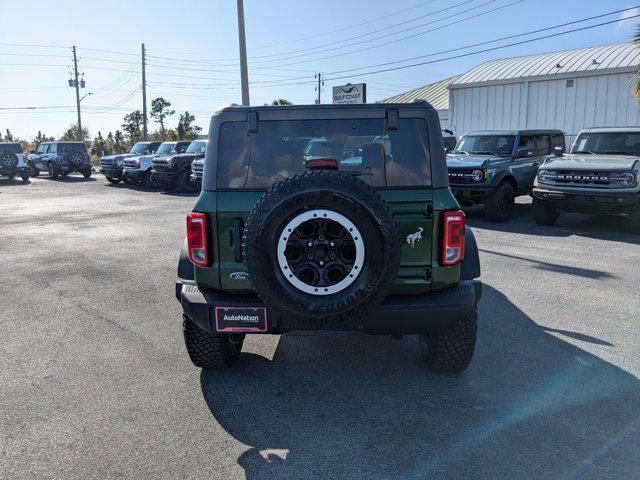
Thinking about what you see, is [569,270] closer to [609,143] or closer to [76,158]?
[609,143]

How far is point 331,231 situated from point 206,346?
1483 mm

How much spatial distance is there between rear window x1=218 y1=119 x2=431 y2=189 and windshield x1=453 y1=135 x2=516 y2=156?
29.8 ft

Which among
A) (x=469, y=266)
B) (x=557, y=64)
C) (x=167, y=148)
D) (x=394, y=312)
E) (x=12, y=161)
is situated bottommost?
(x=394, y=312)

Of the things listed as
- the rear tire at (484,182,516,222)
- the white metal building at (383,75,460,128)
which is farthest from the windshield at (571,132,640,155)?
the white metal building at (383,75,460,128)

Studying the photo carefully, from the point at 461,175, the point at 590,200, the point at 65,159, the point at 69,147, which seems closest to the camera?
the point at 590,200

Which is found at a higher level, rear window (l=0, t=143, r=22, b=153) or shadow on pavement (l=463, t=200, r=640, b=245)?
rear window (l=0, t=143, r=22, b=153)

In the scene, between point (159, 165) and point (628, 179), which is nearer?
point (628, 179)

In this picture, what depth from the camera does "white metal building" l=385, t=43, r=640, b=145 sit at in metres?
21.1

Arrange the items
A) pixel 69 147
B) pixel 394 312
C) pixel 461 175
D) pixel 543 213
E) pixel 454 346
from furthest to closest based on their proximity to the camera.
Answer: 1. pixel 69 147
2. pixel 461 175
3. pixel 543 213
4. pixel 454 346
5. pixel 394 312

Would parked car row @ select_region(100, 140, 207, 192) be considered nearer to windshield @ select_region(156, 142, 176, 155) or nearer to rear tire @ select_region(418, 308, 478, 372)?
windshield @ select_region(156, 142, 176, 155)

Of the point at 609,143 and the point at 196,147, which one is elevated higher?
the point at 196,147

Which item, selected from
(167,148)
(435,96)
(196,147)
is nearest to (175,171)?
(196,147)

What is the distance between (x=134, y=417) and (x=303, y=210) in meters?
1.71

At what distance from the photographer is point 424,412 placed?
3350 mm
